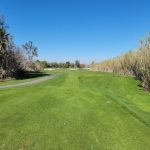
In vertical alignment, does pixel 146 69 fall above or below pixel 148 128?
above

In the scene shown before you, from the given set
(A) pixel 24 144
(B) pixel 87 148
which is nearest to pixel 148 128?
(B) pixel 87 148

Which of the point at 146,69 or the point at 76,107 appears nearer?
the point at 76,107

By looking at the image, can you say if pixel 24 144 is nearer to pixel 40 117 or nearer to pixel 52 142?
pixel 52 142

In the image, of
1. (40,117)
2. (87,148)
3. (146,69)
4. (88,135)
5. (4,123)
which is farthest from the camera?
(146,69)

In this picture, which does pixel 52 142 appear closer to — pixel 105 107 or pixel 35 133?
pixel 35 133

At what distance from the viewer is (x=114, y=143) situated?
11.1m

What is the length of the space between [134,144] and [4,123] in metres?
6.40

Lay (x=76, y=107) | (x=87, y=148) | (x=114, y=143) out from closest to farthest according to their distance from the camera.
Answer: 1. (x=87, y=148)
2. (x=114, y=143)
3. (x=76, y=107)

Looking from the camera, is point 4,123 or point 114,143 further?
point 4,123

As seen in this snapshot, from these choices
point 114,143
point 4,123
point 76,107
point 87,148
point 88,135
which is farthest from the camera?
point 76,107

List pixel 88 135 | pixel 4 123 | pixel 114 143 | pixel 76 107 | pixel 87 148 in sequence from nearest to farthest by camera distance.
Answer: pixel 87 148 < pixel 114 143 < pixel 88 135 < pixel 4 123 < pixel 76 107

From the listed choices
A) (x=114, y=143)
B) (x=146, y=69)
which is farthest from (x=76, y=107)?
(x=146, y=69)

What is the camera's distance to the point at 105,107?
18.5 m

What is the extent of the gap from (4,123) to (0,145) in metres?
3.02
